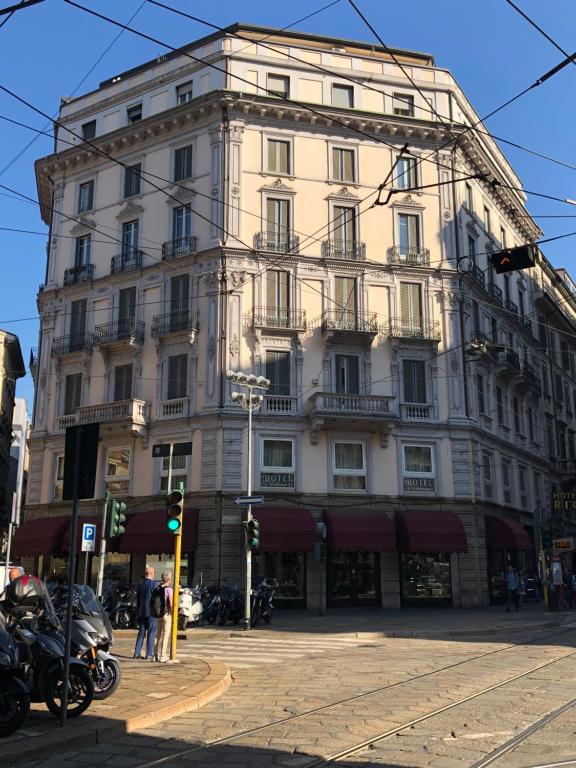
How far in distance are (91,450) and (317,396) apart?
1940 cm

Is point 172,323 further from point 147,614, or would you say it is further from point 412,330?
point 147,614

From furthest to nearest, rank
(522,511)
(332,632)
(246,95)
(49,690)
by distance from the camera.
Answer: (522,511), (246,95), (332,632), (49,690)

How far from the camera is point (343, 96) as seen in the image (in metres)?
31.4

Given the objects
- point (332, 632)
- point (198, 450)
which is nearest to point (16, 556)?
point (198, 450)

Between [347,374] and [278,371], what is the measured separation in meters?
2.73

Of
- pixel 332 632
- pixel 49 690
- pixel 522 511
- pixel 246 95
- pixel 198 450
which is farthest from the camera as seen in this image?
pixel 522 511

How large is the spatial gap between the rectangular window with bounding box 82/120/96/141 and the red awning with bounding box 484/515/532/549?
2358 centimetres

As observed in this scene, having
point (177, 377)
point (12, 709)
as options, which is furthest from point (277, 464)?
point (12, 709)

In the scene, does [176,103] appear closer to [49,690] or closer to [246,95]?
[246,95]

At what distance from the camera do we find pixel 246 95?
1172 inches

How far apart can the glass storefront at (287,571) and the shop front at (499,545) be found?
752cm

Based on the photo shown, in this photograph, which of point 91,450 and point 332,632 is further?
point 332,632

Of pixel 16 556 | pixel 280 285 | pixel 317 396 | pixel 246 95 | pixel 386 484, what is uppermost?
pixel 246 95

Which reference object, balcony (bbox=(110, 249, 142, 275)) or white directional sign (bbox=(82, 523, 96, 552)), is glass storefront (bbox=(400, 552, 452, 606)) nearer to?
white directional sign (bbox=(82, 523, 96, 552))
